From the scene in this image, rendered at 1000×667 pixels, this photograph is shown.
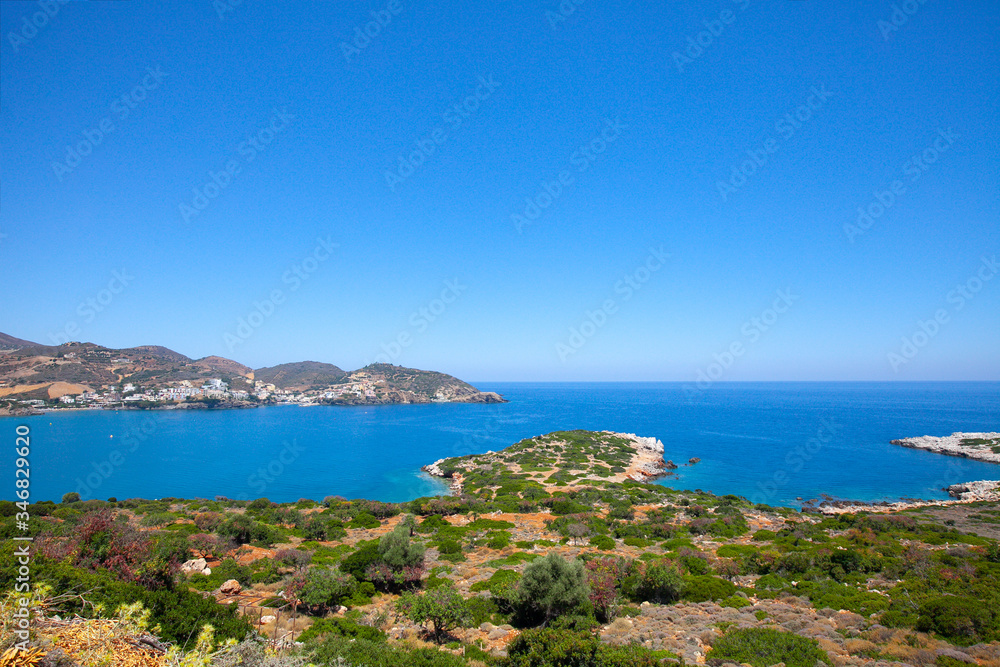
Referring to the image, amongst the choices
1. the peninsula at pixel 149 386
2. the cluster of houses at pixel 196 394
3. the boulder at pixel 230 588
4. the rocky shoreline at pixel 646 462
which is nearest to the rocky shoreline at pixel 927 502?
the rocky shoreline at pixel 646 462

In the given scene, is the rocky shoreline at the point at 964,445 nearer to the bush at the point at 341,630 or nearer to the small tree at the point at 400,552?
the small tree at the point at 400,552

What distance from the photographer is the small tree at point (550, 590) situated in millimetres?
11962

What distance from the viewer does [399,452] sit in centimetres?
6875

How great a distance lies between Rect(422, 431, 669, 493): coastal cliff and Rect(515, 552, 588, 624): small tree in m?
26.8

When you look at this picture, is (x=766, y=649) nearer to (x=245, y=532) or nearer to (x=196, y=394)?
(x=245, y=532)

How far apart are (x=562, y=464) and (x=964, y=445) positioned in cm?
6678

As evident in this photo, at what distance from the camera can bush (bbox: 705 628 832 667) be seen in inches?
344

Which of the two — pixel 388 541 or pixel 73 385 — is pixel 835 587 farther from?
pixel 73 385

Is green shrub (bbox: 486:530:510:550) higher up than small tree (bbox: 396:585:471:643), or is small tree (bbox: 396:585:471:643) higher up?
small tree (bbox: 396:585:471:643)

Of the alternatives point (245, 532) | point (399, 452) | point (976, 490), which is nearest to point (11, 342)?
point (399, 452)

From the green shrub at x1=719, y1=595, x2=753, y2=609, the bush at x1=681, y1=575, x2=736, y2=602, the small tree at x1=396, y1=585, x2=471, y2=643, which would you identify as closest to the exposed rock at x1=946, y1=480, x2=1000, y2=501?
the bush at x1=681, y1=575, x2=736, y2=602

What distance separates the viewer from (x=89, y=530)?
1127cm

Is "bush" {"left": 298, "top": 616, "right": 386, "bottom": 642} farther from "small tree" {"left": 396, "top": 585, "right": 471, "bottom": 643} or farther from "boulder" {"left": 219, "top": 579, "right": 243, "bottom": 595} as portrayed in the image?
"boulder" {"left": 219, "top": 579, "right": 243, "bottom": 595}

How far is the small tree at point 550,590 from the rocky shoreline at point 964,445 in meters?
79.7
